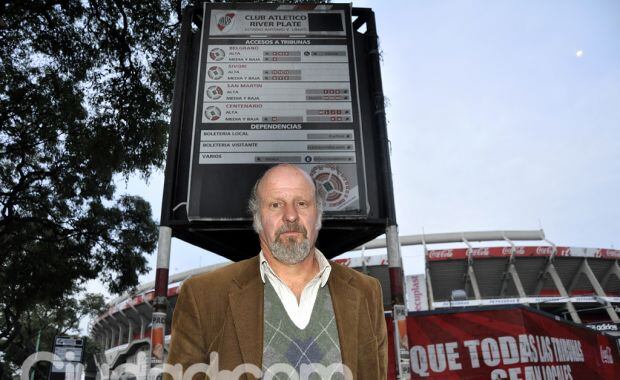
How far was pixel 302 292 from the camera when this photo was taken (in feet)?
7.78

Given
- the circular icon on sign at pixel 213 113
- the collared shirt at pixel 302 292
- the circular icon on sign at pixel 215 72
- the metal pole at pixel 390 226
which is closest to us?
the collared shirt at pixel 302 292

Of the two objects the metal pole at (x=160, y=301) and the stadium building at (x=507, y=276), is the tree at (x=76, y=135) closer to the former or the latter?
the metal pole at (x=160, y=301)

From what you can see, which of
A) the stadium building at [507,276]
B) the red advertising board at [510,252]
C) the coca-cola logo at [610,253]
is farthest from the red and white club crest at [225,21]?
the coca-cola logo at [610,253]

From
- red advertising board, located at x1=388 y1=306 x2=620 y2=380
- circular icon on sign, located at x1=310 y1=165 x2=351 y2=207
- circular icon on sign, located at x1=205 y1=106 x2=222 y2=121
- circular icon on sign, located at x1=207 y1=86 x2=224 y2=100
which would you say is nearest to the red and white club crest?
circular icon on sign, located at x1=207 y1=86 x2=224 y2=100

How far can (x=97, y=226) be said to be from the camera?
1689 cm

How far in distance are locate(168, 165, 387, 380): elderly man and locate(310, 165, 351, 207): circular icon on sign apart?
86cm

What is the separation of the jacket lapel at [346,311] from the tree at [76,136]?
7.77m

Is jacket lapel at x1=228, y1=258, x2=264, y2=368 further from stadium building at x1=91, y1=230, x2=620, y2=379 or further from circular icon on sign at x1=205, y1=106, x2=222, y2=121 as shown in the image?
stadium building at x1=91, y1=230, x2=620, y2=379

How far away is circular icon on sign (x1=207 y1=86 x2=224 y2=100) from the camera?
147 inches

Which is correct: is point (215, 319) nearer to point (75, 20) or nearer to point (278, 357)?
point (278, 357)

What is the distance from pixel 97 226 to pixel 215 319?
1682cm

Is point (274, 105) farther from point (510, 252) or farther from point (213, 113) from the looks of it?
point (510, 252)

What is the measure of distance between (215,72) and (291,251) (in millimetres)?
2223

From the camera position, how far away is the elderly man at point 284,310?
6.85ft
